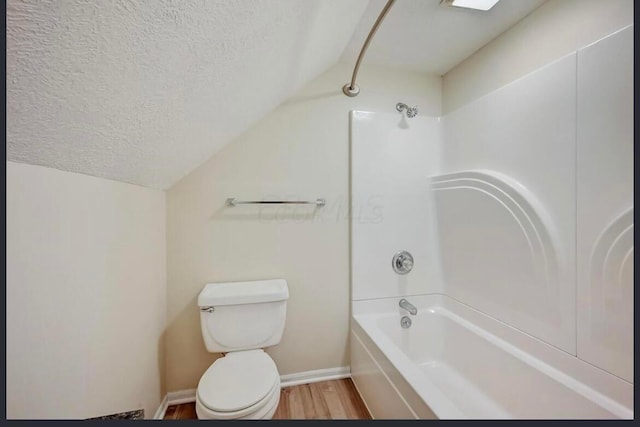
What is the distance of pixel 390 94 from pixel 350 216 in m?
1.01

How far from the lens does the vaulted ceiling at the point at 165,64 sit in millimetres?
464

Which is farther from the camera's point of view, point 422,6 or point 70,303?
point 422,6

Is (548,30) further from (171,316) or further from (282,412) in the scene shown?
(171,316)

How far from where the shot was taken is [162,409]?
4.90ft

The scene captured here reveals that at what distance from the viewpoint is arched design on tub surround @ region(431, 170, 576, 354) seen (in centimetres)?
117

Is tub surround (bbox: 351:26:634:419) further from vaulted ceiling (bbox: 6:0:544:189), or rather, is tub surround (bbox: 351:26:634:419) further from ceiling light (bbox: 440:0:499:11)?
Answer: vaulted ceiling (bbox: 6:0:544:189)

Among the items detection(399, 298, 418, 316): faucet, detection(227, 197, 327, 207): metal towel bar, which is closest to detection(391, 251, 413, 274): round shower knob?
detection(399, 298, 418, 316): faucet

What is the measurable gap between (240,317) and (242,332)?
0.09 m

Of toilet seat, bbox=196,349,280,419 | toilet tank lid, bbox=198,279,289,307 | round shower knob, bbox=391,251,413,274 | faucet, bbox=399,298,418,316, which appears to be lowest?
toilet seat, bbox=196,349,280,419

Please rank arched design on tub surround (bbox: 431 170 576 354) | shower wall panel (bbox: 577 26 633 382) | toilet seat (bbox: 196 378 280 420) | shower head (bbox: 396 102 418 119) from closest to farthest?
shower wall panel (bbox: 577 26 633 382)
toilet seat (bbox: 196 378 280 420)
arched design on tub surround (bbox: 431 170 576 354)
shower head (bbox: 396 102 418 119)

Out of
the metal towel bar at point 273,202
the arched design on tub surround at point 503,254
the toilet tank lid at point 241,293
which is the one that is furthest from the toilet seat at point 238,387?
the arched design on tub surround at point 503,254

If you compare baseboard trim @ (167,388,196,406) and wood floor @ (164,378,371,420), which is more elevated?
baseboard trim @ (167,388,196,406)

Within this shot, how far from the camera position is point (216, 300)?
4.61ft

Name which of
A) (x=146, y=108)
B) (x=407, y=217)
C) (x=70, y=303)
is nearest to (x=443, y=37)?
(x=407, y=217)
